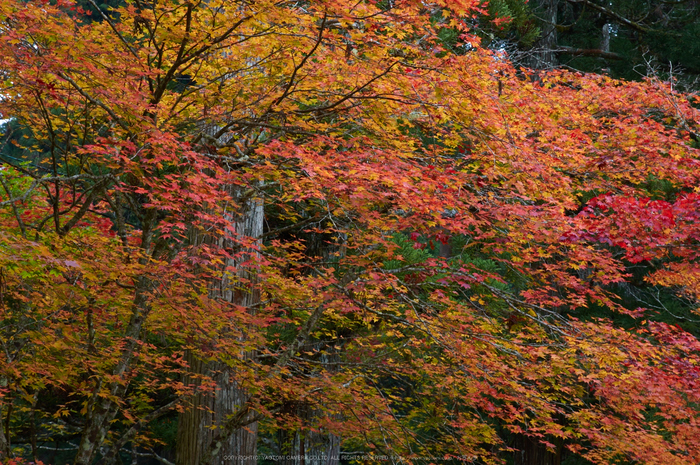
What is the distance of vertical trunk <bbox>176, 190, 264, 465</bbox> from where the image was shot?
271 inches

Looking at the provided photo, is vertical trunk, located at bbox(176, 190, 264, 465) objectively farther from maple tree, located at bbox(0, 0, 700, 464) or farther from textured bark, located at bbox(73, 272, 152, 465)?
textured bark, located at bbox(73, 272, 152, 465)

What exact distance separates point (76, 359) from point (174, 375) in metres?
6.13

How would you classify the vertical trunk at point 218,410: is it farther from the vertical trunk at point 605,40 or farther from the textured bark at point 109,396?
the vertical trunk at point 605,40

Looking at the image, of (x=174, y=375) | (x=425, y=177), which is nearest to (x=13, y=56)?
(x=425, y=177)

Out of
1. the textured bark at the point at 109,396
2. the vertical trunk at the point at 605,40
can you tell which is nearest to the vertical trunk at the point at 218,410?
the textured bark at the point at 109,396

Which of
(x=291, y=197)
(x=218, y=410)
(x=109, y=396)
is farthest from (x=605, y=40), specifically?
(x=109, y=396)

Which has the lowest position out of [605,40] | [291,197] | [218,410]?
[218,410]

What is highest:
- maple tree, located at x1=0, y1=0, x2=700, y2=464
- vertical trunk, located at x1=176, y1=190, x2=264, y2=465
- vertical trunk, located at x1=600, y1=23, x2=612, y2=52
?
vertical trunk, located at x1=600, y1=23, x2=612, y2=52

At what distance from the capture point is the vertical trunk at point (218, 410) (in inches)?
271

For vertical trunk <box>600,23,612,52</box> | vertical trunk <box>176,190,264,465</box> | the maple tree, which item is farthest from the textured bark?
vertical trunk <box>600,23,612,52</box>

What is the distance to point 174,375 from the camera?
1178 centimetres

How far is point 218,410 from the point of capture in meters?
7.03

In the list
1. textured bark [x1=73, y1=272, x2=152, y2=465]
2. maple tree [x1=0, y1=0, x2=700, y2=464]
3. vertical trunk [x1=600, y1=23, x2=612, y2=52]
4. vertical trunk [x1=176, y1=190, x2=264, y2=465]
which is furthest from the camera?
vertical trunk [x1=600, y1=23, x2=612, y2=52]

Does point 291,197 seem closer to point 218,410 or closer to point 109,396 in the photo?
point 109,396
